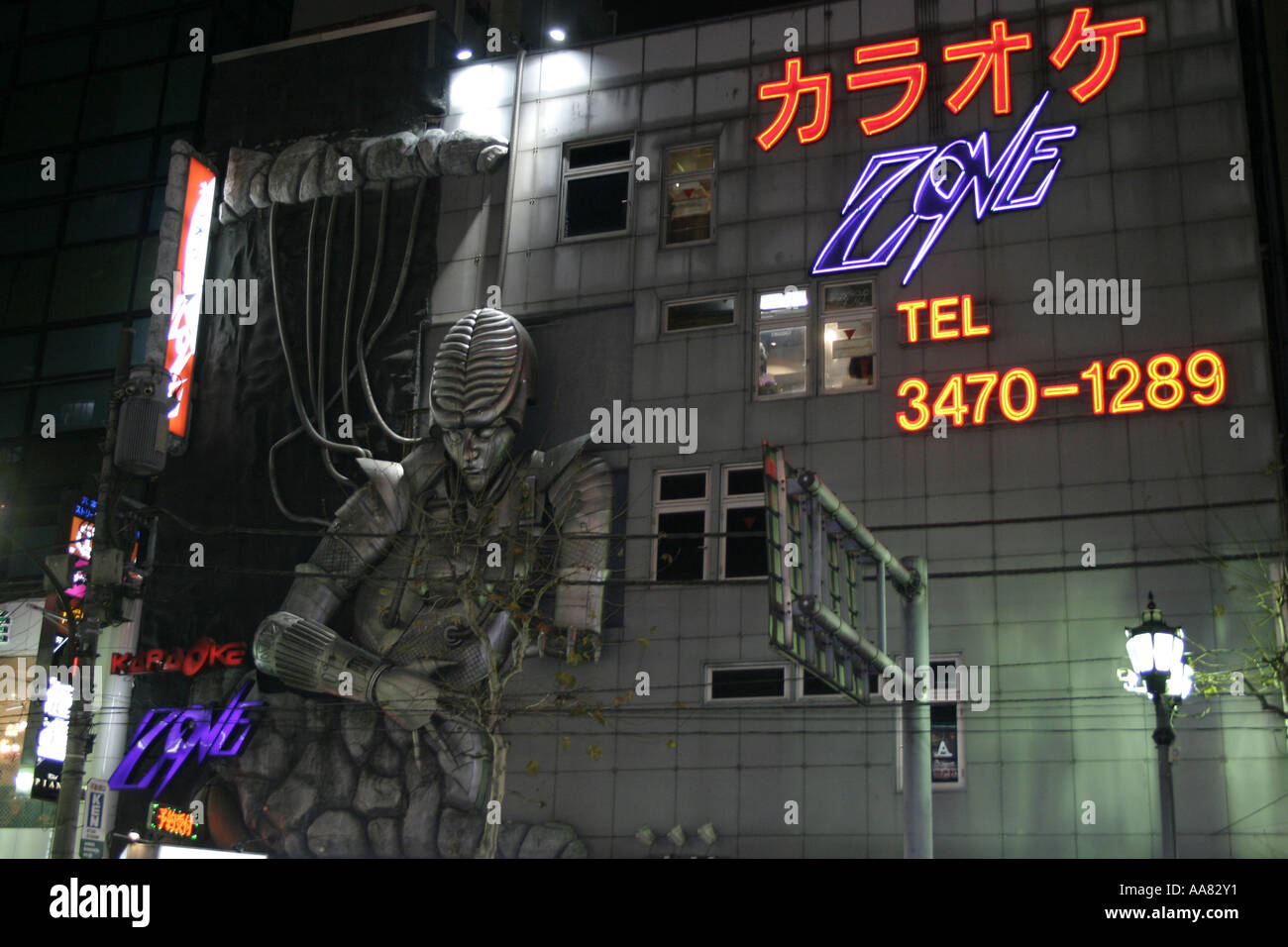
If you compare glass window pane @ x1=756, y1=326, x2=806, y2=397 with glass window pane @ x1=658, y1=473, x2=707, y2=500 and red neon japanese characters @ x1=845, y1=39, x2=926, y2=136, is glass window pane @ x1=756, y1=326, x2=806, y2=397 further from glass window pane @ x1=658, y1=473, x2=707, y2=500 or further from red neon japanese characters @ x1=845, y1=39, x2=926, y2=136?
red neon japanese characters @ x1=845, y1=39, x2=926, y2=136

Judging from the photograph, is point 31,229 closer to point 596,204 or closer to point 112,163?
point 112,163

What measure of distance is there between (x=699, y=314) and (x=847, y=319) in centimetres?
308

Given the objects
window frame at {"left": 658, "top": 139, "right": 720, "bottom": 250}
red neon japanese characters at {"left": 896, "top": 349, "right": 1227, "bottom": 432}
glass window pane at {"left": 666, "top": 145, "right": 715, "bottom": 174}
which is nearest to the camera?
red neon japanese characters at {"left": 896, "top": 349, "right": 1227, "bottom": 432}

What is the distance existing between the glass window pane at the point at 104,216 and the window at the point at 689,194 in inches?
735

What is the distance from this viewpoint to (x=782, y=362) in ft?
92.1

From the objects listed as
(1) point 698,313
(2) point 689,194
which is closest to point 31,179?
Answer: (2) point 689,194

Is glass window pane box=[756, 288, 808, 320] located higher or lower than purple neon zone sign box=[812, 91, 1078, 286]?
lower

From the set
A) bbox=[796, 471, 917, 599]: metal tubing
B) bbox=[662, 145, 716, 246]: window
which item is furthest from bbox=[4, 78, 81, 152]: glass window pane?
bbox=[796, 471, 917, 599]: metal tubing

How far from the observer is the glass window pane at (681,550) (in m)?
27.3

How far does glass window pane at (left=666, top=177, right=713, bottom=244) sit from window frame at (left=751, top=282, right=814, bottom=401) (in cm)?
212

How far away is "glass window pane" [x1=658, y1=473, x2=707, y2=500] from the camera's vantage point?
27625 mm

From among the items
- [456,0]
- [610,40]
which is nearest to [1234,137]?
[610,40]

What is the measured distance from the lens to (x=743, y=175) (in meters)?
29.4

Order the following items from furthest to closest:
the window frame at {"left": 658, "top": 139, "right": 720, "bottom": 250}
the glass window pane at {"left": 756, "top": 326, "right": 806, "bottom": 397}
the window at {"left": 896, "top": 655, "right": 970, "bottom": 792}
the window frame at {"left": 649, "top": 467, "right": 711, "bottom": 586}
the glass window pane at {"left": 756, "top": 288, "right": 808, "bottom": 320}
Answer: the window frame at {"left": 658, "top": 139, "right": 720, "bottom": 250} < the glass window pane at {"left": 756, "top": 288, "right": 808, "bottom": 320} < the glass window pane at {"left": 756, "top": 326, "right": 806, "bottom": 397} < the window frame at {"left": 649, "top": 467, "right": 711, "bottom": 586} < the window at {"left": 896, "top": 655, "right": 970, "bottom": 792}
